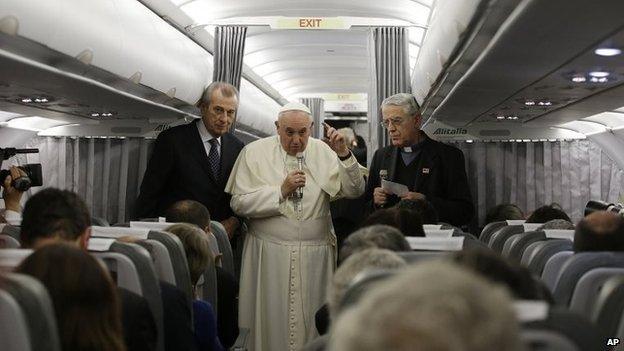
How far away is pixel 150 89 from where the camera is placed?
8.00 metres

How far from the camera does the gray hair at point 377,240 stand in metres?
3.71

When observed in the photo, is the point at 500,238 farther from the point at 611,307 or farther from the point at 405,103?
the point at 611,307

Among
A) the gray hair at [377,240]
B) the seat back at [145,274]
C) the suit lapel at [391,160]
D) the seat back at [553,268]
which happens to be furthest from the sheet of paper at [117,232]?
the suit lapel at [391,160]

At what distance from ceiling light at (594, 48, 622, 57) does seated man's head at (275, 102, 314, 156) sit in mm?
1894

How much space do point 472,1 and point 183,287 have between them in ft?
6.79

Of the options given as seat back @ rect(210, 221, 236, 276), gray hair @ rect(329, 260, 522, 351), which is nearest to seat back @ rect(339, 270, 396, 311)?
gray hair @ rect(329, 260, 522, 351)

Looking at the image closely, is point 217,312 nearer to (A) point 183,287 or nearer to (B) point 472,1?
(A) point 183,287

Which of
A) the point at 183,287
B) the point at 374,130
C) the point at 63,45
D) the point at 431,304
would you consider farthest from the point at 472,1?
the point at 374,130

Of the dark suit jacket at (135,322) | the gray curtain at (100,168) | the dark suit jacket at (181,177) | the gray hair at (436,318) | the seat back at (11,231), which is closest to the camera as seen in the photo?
the gray hair at (436,318)

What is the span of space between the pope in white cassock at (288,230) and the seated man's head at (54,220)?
265 centimetres

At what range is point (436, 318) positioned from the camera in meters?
1.40

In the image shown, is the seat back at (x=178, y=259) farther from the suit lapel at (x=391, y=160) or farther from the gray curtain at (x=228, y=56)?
the gray curtain at (x=228, y=56)

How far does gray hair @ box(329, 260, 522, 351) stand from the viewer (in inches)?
54.8

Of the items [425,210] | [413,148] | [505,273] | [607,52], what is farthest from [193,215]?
[505,273]
